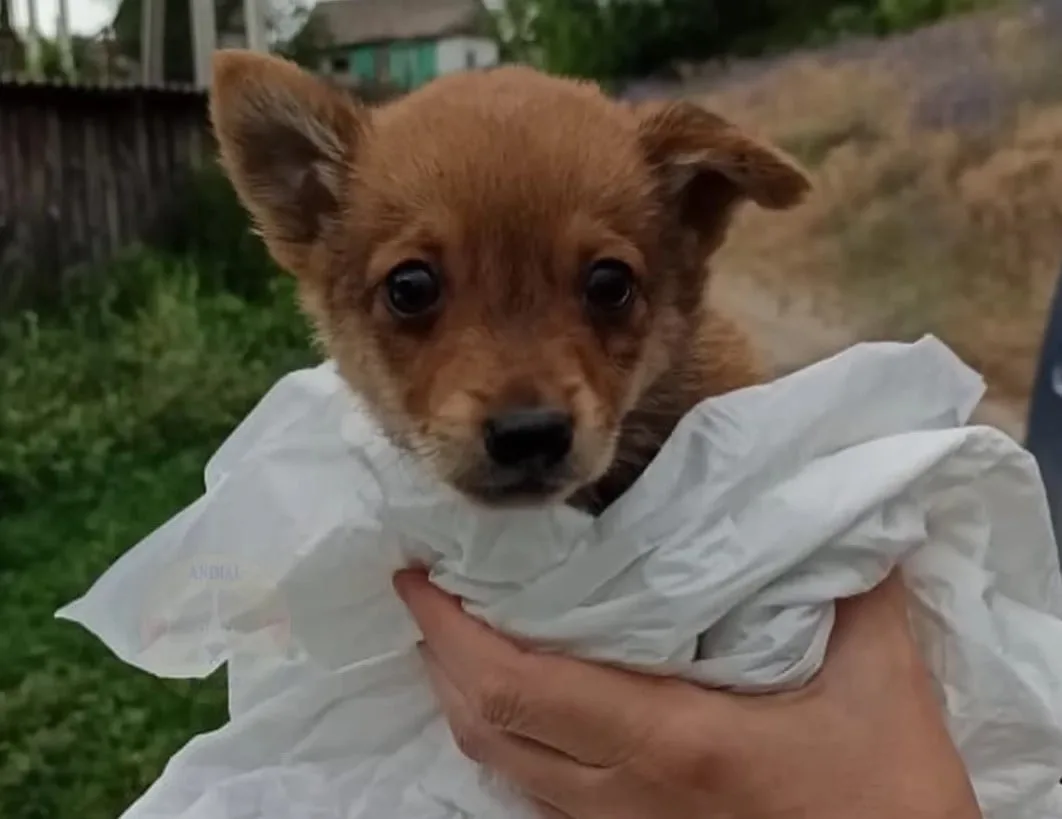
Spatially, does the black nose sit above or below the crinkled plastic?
above

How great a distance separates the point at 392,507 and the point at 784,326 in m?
0.85

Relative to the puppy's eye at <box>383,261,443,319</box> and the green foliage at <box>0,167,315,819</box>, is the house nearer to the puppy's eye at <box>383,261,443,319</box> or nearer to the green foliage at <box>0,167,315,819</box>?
the green foliage at <box>0,167,315,819</box>

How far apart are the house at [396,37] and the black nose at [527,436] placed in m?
0.79

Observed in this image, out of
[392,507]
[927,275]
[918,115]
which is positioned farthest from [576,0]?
[392,507]

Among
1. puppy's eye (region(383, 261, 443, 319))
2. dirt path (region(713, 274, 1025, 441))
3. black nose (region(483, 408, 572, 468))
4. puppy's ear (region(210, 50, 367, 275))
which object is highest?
puppy's ear (region(210, 50, 367, 275))

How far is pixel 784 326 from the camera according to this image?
186 centimetres

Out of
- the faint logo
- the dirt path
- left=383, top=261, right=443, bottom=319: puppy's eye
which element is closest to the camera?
left=383, top=261, right=443, bottom=319: puppy's eye

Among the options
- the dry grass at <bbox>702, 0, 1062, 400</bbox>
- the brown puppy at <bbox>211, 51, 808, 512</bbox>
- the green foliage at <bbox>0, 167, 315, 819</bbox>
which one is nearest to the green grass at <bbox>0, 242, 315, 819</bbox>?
the green foliage at <bbox>0, 167, 315, 819</bbox>

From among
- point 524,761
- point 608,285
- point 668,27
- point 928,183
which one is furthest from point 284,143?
point 928,183

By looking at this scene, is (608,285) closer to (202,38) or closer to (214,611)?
(214,611)

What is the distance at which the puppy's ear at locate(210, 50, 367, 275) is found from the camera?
125 centimetres

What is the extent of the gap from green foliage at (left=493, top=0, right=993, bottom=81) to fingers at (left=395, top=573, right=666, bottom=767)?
929 millimetres

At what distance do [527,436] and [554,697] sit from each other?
20cm

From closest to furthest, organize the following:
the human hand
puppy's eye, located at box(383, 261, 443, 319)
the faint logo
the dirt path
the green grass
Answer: the human hand, puppy's eye, located at box(383, 261, 443, 319), the faint logo, the green grass, the dirt path
